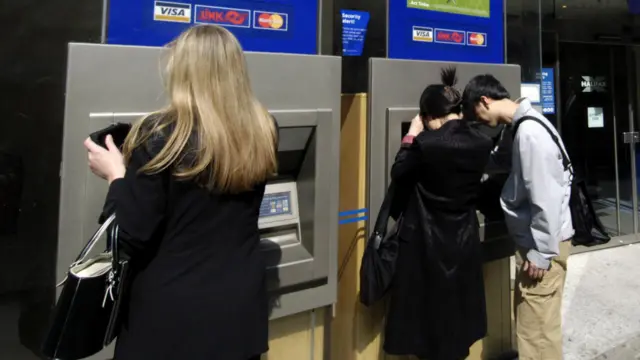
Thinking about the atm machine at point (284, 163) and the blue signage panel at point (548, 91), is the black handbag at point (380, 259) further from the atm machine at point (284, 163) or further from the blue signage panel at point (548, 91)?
the blue signage panel at point (548, 91)

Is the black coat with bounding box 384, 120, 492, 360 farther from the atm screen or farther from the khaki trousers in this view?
the atm screen

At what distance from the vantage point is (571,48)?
638cm

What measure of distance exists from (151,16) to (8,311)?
1209 mm

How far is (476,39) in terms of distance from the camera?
3.16 metres

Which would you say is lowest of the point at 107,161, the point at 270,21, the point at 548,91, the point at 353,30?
the point at 107,161

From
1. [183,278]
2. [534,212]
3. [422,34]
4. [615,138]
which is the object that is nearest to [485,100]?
[422,34]

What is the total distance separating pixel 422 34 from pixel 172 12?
1.43m

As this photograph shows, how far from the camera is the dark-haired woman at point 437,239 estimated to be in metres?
2.38

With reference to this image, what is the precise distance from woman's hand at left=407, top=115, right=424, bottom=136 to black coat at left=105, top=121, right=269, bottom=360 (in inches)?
47.5

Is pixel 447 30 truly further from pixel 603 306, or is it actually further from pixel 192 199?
pixel 603 306

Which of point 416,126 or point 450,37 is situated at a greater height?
point 450,37

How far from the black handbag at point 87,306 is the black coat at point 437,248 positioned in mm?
1358

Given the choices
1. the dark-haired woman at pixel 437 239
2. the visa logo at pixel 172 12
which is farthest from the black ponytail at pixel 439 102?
the visa logo at pixel 172 12

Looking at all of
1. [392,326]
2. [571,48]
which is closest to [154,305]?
[392,326]
